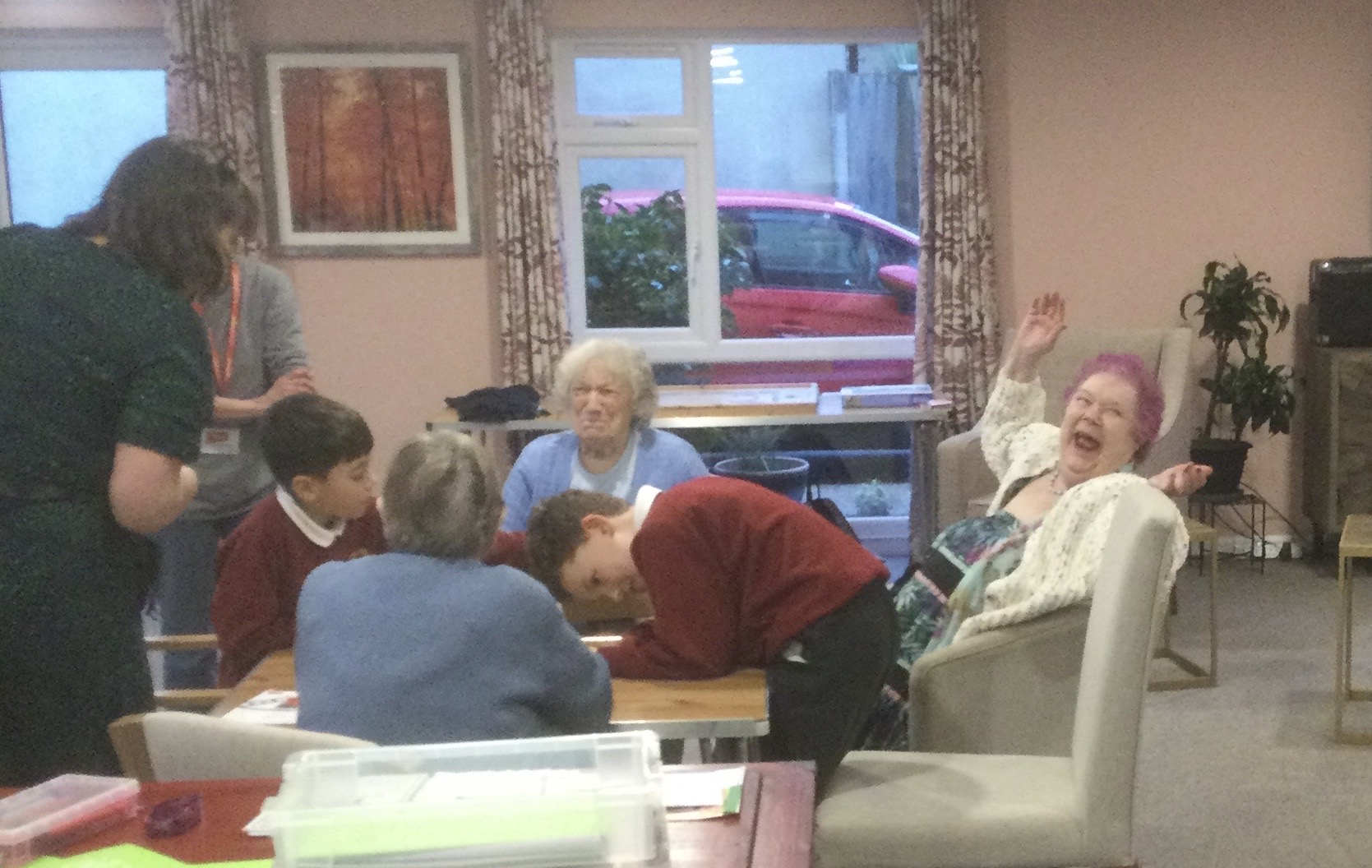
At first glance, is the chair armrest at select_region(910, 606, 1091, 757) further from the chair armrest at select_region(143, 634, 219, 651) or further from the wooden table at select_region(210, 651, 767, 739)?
the chair armrest at select_region(143, 634, 219, 651)

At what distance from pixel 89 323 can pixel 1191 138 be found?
470cm

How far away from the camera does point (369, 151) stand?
5156 mm

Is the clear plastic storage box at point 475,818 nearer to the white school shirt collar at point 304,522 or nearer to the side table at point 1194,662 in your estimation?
the white school shirt collar at point 304,522

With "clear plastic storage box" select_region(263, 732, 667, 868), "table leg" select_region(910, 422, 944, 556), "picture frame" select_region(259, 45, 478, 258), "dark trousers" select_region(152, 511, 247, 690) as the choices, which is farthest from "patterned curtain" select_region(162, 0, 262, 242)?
"clear plastic storage box" select_region(263, 732, 667, 868)

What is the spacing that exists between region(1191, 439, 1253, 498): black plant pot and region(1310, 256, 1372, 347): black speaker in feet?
1.76

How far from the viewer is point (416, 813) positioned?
1037 millimetres

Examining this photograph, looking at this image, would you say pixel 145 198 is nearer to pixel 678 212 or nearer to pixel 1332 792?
pixel 1332 792

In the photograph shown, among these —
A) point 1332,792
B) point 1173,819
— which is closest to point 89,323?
point 1173,819

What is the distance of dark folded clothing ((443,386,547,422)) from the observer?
4.59 metres

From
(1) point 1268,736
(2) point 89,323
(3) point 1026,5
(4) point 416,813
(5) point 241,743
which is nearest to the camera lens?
(4) point 416,813

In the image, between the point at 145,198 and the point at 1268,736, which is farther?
the point at 1268,736

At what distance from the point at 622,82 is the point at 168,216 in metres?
3.84

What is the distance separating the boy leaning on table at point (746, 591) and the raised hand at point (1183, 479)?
659mm

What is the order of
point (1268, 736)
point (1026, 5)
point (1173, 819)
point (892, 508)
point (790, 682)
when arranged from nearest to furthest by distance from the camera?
1. point (790, 682)
2. point (1173, 819)
3. point (1268, 736)
4. point (1026, 5)
5. point (892, 508)
